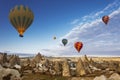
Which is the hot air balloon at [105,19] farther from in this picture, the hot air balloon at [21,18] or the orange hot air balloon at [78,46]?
the hot air balloon at [21,18]

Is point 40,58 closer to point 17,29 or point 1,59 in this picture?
point 1,59

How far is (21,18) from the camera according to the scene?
6619 centimetres

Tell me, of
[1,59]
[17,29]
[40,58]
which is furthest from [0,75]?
[40,58]

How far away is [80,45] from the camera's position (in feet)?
339

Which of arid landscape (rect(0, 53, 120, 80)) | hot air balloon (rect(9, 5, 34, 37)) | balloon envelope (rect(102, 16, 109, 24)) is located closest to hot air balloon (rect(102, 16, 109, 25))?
balloon envelope (rect(102, 16, 109, 24))

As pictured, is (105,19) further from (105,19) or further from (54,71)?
(54,71)

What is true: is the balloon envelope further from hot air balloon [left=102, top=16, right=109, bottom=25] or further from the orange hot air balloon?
the orange hot air balloon

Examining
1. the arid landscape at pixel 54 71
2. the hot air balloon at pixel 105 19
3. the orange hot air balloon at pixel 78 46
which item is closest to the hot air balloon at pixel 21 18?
the arid landscape at pixel 54 71

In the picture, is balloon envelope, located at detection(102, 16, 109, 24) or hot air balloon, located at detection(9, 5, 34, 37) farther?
balloon envelope, located at detection(102, 16, 109, 24)

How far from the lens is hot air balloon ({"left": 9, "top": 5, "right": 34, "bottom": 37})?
215 ft

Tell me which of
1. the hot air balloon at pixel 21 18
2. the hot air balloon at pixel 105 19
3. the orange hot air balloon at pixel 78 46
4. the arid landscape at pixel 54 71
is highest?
the hot air balloon at pixel 105 19

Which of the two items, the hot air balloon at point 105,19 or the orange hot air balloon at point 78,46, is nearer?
the hot air balloon at point 105,19

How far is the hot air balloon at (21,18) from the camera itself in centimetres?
6562

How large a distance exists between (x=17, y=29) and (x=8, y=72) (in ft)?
92.5
